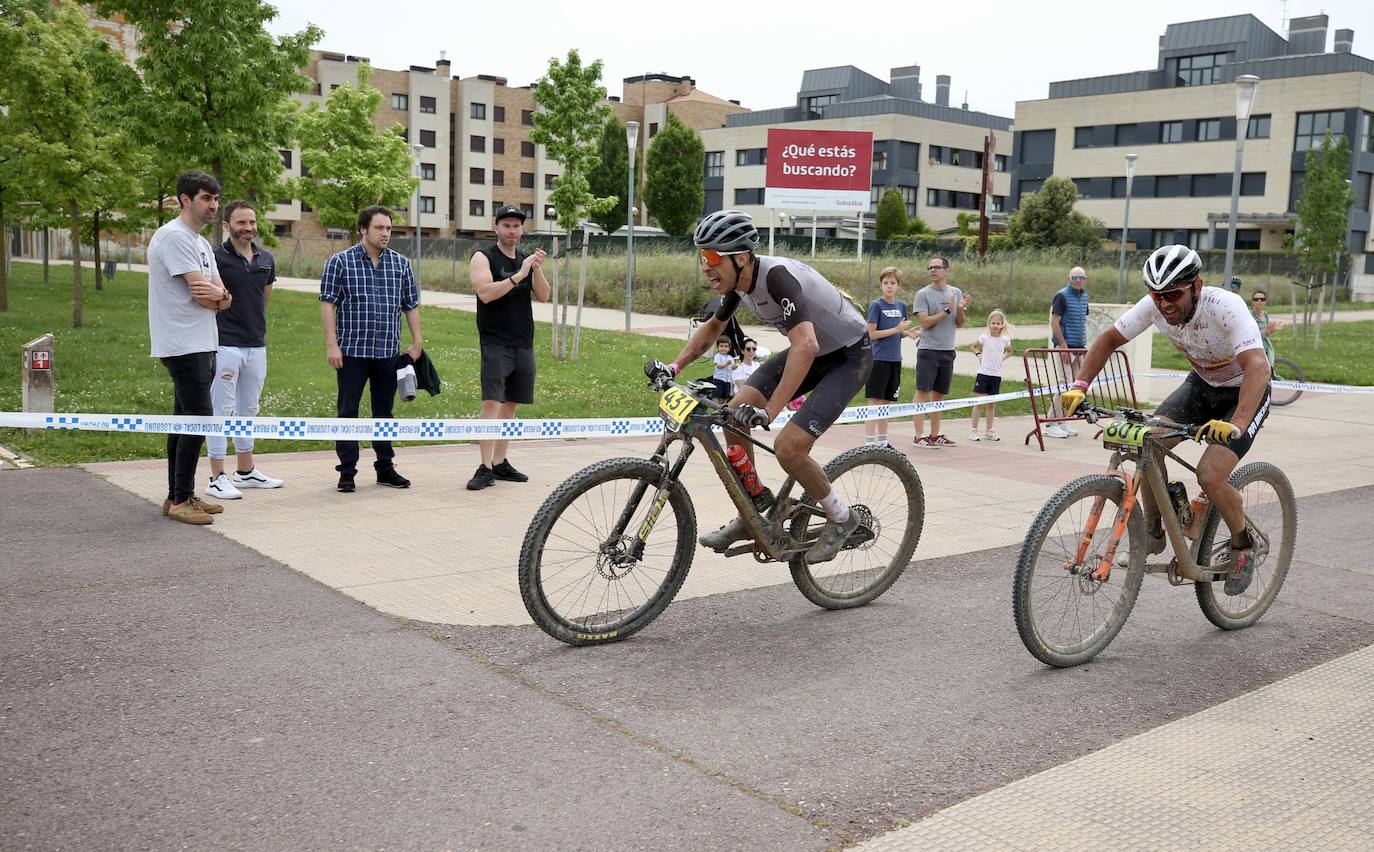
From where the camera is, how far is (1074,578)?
503cm

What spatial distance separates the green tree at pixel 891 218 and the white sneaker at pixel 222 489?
63.1 metres

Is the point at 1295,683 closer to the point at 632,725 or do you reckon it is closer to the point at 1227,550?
the point at 1227,550

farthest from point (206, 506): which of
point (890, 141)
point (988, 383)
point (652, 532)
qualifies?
point (890, 141)

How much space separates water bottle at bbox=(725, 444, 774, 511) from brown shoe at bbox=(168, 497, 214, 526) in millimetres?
3558

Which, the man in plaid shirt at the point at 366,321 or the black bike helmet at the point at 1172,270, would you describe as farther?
the man in plaid shirt at the point at 366,321

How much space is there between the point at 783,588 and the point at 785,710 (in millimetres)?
1864

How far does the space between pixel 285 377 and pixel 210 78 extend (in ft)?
26.2

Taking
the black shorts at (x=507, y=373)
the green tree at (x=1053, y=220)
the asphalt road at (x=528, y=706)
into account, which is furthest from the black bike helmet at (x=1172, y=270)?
the green tree at (x=1053, y=220)

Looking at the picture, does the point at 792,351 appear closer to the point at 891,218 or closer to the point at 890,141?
the point at 891,218

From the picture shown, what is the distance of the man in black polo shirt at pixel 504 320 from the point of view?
8.40 m

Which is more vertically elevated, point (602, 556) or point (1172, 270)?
point (1172, 270)

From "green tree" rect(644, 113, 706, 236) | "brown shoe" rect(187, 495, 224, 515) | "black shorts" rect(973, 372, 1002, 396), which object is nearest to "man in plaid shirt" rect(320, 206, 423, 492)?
"brown shoe" rect(187, 495, 224, 515)

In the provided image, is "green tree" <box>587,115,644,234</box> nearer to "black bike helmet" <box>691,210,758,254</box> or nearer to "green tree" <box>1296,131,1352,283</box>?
"green tree" <box>1296,131,1352,283</box>

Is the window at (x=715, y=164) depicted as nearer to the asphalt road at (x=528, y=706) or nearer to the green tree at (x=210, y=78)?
the green tree at (x=210, y=78)
